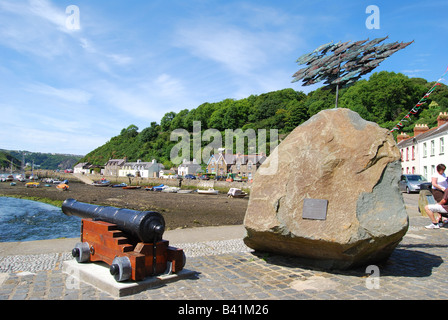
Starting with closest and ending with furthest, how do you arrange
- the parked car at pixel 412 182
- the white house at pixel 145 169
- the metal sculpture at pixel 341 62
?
the metal sculpture at pixel 341 62 < the parked car at pixel 412 182 < the white house at pixel 145 169

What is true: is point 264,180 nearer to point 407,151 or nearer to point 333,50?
point 333,50

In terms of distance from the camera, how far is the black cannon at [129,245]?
15.7 feet

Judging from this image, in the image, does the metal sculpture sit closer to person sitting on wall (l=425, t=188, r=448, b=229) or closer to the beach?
person sitting on wall (l=425, t=188, r=448, b=229)

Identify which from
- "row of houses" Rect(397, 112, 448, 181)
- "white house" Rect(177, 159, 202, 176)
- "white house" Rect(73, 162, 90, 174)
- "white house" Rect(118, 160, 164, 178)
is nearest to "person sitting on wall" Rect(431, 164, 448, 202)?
"row of houses" Rect(397, 112, 448, 181)

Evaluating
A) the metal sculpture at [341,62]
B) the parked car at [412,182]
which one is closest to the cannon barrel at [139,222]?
the metal sculpture at [341,62]

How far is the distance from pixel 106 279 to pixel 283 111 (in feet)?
332

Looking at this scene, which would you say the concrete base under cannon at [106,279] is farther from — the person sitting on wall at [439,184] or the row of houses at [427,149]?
the row of houses at [427,149]

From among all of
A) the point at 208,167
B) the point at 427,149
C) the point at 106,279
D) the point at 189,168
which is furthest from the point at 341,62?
the point at 189,168

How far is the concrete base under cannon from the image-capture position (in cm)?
460

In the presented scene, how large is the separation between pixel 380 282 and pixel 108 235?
460 centimetres

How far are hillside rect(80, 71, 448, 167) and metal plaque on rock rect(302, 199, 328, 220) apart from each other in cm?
3623

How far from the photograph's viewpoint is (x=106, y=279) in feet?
15.9

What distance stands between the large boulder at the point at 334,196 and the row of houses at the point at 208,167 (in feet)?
194
